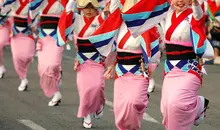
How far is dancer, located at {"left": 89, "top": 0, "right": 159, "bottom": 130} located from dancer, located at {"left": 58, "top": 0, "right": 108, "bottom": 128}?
5.07 feet

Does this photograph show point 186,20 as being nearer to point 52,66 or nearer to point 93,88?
point 93,88

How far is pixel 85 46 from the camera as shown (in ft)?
40.2

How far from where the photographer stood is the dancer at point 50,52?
46.0 feet

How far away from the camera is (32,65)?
19500mm

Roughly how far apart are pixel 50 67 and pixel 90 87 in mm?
2055

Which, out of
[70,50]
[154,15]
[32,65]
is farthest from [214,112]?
[70,50]

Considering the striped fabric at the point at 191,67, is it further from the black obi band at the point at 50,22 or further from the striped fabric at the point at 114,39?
the black obi band at the point at 50,22

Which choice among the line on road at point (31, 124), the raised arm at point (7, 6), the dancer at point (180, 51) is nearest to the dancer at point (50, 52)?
the raised arm at point (7, 6)

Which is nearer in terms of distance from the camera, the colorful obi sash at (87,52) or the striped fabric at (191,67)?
the striped fabric at (191,67)

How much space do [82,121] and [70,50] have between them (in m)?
10.8

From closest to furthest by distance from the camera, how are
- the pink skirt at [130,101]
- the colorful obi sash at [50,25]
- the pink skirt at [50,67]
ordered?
the pink skirt at [130,101] → the pink skirt at [50,67] → the colorful obi sash at [50,25]

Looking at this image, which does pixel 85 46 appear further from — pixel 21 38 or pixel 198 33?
pixel 21 38

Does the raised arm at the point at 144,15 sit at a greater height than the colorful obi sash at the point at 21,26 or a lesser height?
greater

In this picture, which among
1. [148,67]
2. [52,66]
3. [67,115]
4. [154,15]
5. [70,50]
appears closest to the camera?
[154,15]
